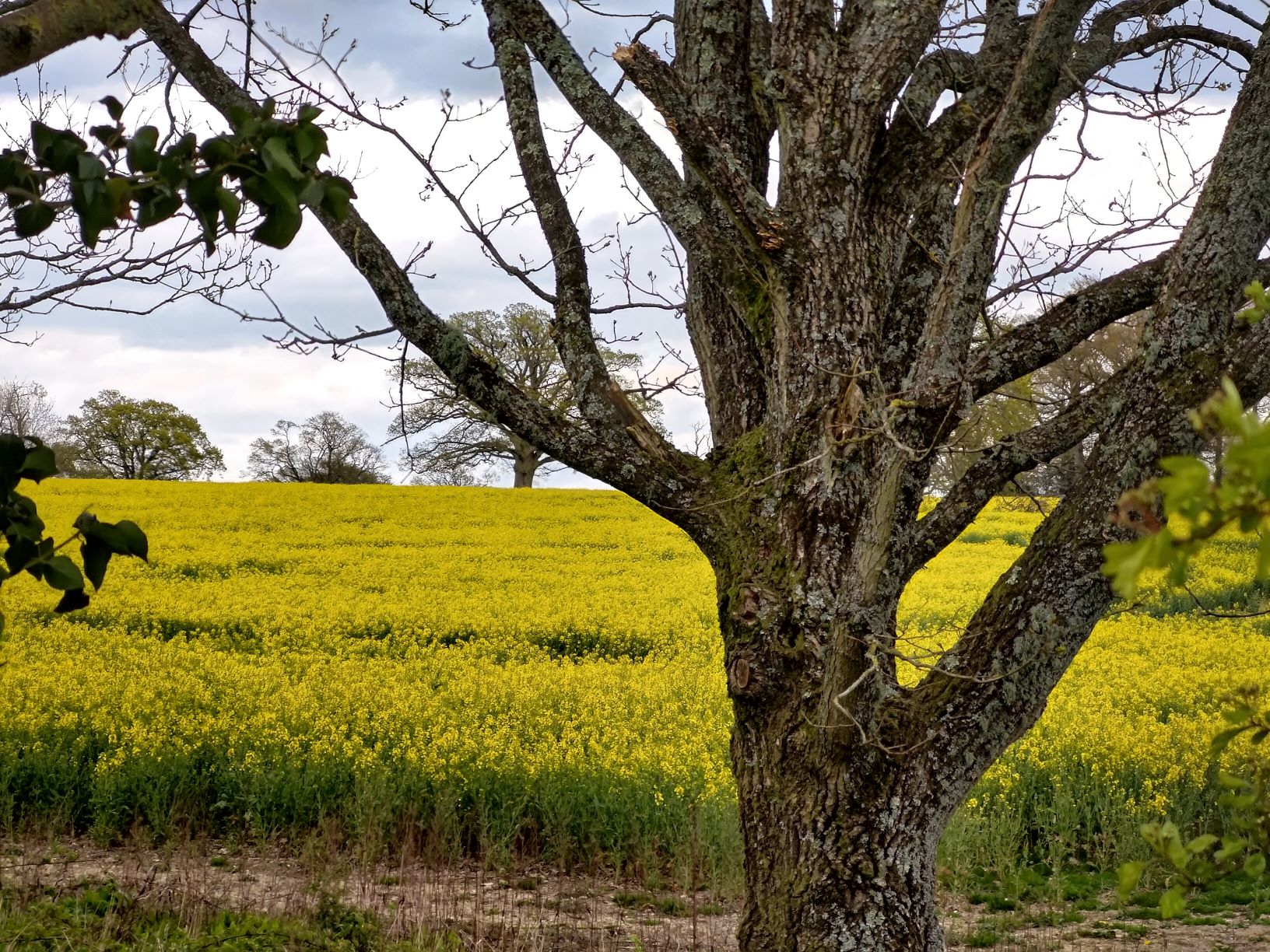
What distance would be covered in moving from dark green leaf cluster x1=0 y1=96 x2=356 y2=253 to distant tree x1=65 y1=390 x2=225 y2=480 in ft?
143

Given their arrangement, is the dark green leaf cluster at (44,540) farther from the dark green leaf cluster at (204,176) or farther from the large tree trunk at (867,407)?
the large tree trunk at (867,407)

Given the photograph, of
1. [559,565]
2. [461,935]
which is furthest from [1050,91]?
[559,565]

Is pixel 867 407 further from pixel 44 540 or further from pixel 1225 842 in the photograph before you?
pixel 44 540

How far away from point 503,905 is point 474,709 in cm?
308

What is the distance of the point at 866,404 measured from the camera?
10.2 ft

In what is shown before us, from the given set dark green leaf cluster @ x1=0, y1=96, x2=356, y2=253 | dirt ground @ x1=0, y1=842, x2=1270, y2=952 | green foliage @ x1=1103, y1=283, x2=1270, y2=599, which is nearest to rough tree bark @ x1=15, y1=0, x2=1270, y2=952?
dark green leaf cluster @ x1=0, y1=96, x2=356, y2=253

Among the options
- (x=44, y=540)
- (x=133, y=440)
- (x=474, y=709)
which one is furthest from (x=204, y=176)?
(x=133, y=440)

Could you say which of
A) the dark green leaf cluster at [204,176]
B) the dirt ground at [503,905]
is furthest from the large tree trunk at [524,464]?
the dark green leaf cluster at [204,176]

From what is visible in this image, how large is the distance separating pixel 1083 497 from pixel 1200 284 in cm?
75

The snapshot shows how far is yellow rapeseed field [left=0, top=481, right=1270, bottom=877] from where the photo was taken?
7234 mm

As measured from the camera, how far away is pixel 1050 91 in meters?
3.20

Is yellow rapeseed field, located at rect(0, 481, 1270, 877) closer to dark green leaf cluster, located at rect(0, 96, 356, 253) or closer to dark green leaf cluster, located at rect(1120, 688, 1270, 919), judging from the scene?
dark green leaf cluster, located at rect(1120, 688, 1270, 919)

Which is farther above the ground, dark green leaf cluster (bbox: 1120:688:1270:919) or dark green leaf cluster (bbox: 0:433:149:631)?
dark green leaf cluster (bbox: 0:433:149:631)

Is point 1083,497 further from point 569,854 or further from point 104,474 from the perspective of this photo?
point 104,474
